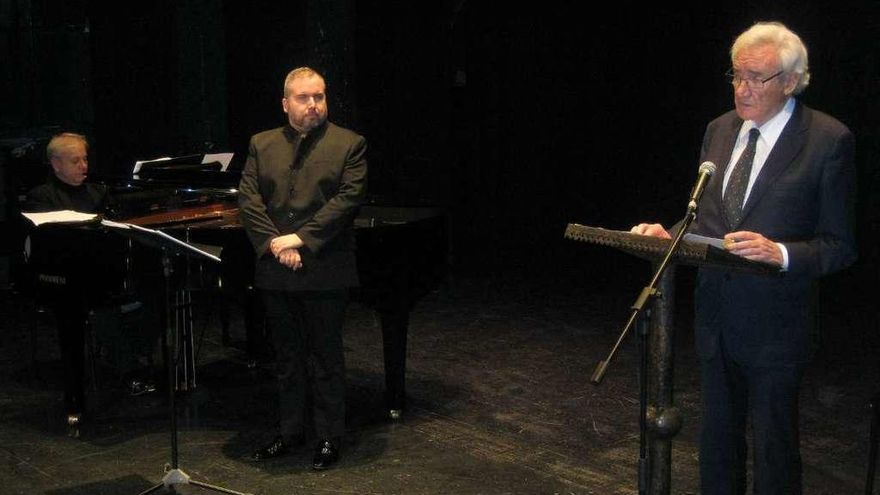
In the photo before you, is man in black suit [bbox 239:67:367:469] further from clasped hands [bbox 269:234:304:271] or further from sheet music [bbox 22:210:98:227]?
sheet music [bbox 22:210:98:227]

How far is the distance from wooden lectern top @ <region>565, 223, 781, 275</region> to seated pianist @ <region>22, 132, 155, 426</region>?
299 cm

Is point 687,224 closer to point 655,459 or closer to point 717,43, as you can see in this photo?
point 655,459

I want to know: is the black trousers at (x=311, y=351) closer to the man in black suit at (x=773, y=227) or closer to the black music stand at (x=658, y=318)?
the black music stand at (x=658, y=318)

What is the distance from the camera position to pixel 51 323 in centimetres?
770

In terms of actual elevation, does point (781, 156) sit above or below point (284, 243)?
above

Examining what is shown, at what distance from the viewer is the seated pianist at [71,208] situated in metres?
5.30

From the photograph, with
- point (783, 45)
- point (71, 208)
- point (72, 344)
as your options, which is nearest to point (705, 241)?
point (783, 45)

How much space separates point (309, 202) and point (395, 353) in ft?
3.32

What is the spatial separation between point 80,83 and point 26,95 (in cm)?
44

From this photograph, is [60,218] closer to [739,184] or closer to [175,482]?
[175,482]

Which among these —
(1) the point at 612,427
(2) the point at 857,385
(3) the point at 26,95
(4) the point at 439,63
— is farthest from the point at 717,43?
(3) the point at 26,95

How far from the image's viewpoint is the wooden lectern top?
2.96 m

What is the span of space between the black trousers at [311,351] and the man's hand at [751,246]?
2.12m

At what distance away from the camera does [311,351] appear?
4.89 m
